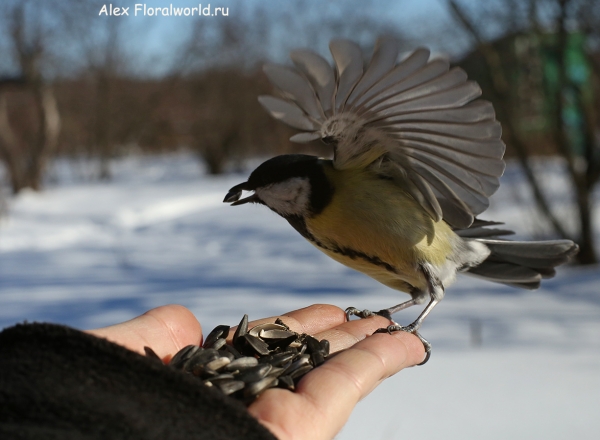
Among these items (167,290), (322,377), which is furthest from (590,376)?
(167,290)

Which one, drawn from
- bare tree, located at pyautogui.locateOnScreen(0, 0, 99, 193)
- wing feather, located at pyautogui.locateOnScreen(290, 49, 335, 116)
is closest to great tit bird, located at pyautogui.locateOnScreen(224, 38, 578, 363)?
wing feather, located at pyautogui.locateOnScreen(290, 49, 335, 116)

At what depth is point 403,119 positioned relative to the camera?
1.57 meters

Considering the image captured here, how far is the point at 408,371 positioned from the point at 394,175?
4.99 ft

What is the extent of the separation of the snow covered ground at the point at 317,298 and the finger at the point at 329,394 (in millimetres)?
886

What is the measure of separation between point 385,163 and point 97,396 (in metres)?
0.98

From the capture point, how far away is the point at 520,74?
544 centimetres

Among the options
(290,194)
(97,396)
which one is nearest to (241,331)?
(290,194)

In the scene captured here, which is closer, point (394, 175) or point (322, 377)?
point (322, 377)

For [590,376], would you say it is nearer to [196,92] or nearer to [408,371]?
[408,371]

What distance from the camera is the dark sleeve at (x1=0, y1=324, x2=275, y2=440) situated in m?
1.08

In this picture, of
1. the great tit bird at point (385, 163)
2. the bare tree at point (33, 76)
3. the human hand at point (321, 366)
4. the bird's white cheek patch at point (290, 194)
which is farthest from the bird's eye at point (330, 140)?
the bare tree at point (33, 76)

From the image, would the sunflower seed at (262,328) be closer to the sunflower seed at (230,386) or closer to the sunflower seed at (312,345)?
the sunflower seed at (312,345)

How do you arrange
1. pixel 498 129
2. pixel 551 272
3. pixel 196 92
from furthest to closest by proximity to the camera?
1. pixel 196 92
2. pixel 551 272
3. pixel 498 129

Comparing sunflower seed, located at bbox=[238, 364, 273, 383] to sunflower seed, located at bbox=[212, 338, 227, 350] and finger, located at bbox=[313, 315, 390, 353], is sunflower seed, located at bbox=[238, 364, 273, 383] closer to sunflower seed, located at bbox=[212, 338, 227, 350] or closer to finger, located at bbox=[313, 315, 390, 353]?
sunflower seed, located at bbox=[212, 338, 227, 350]
